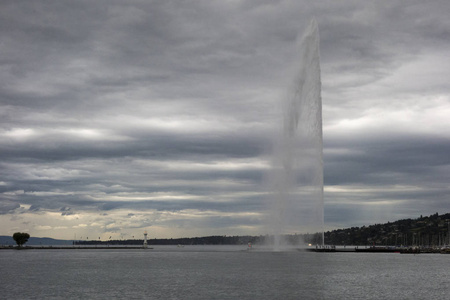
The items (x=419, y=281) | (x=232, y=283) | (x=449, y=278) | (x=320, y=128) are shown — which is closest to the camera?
(x=232, y=283)

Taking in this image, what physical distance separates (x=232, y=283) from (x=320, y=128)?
4662cm

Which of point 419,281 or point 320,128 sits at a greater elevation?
point 320,128

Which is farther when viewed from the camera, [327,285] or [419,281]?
[419,281]

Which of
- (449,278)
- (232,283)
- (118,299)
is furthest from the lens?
(449,278)

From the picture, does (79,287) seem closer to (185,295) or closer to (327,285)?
(185,295)

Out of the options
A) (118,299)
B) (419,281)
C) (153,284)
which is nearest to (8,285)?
(153,284)

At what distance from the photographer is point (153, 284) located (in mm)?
84688

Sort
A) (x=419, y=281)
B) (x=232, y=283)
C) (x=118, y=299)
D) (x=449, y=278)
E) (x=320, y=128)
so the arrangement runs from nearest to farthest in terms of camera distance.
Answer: (x=118, y=299) → (x=232, y=283) → (x=419, y=281) → (x=449, y=278) → (x=320, y=128)

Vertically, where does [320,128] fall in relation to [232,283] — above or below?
above

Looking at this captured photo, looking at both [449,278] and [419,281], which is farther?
[449,278]

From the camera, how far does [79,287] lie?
81312mm

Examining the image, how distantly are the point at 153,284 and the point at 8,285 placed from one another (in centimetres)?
2469

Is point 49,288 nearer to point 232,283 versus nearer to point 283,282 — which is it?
point 232,283

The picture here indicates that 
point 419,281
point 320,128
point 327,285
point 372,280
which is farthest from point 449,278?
point 320,128
